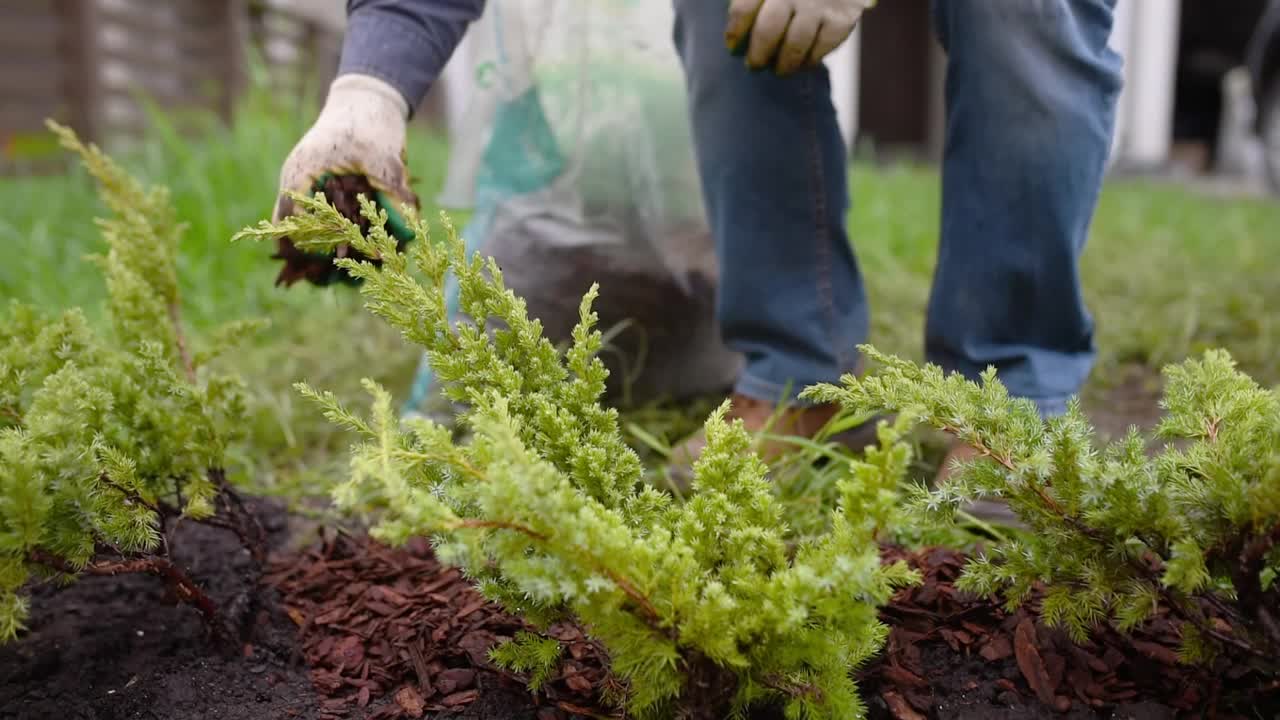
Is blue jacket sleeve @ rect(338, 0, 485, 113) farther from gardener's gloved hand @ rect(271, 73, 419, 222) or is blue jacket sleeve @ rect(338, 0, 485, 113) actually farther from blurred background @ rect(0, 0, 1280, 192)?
blurred background @ rect(0, 0, 1280, 192)

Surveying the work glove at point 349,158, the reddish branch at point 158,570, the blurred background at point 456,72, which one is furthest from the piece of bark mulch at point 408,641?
the blurred background at point 456,72

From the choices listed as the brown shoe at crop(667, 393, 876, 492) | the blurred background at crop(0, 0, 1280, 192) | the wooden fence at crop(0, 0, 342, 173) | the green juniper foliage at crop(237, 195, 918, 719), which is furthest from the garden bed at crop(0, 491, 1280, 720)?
the wooden fence at crop(0, 0, 342, 173)

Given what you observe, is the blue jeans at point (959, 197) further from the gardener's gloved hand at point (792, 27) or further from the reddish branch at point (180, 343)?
the reddish branch at point (180, 343)

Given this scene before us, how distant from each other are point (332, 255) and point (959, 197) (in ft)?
2.79

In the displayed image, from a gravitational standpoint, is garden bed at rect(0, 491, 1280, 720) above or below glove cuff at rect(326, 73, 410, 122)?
below

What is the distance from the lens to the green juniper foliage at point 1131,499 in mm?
793

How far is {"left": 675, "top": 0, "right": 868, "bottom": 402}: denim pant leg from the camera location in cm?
147

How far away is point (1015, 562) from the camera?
885mm

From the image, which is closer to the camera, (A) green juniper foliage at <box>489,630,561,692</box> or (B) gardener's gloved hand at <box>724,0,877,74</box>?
(A) green juniper foliage at <box>489,630,561,692</box>

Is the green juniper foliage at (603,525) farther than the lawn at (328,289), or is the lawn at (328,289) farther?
the lawn at (328,289)

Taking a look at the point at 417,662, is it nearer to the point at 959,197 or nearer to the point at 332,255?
the point at 332,255

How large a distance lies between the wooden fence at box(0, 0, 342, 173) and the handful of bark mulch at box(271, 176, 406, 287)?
2.72 meters

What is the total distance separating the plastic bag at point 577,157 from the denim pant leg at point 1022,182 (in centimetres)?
59

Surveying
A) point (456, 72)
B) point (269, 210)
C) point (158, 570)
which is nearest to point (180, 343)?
point (158, 570)
